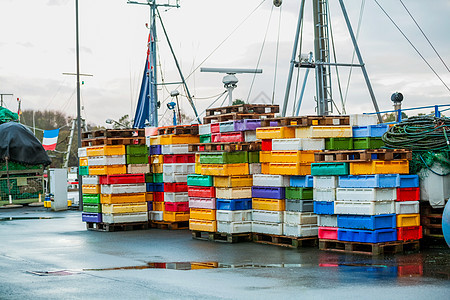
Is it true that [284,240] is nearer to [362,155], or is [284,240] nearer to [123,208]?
[362,155]

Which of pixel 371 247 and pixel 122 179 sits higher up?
pixel 122 179

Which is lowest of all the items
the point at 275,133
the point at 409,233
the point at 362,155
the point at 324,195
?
the point at 409,233

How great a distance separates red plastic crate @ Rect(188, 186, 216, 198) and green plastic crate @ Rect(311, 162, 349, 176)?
3.15m

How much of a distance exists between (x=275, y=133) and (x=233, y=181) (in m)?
1.67

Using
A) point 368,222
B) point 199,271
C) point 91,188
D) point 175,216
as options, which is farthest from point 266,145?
point 91,188

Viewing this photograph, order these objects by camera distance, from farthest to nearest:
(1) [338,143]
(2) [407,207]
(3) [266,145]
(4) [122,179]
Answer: (4) [122,179] → (3) [266,145] → (1) [338,143] → (2) [407,207]

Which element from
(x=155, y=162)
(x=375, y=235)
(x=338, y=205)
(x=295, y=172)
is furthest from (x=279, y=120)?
(x=155, y=162)

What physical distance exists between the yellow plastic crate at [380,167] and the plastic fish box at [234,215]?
3.50 metres

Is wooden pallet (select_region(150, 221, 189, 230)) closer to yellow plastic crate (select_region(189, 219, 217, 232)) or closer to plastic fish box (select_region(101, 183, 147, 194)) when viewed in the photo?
plastic fish box (select_region(101, 183, 147, 194))

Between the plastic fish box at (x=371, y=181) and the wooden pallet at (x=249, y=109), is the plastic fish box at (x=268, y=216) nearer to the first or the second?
the plastic fish box at (x=371, y=181)

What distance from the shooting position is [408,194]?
48.4 ft

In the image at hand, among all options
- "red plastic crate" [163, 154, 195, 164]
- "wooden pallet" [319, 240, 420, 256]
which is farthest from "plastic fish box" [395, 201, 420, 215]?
"red plastic crate" [163, 154, 195, 164]

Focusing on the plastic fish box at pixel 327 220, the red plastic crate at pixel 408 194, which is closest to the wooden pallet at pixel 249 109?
the plastic fish box at pixel 327 220

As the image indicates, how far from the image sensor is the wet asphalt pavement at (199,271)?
33.7 feet
